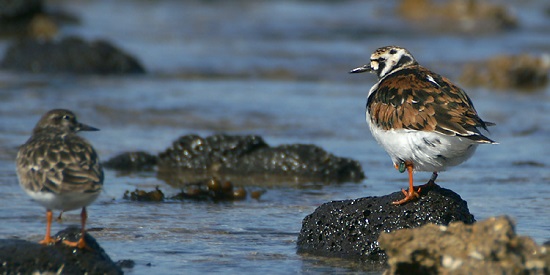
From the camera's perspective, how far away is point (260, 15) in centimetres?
2506

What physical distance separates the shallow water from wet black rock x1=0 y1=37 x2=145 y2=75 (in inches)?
18.8

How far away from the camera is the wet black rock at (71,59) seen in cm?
1508

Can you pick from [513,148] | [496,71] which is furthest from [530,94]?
[513,148]

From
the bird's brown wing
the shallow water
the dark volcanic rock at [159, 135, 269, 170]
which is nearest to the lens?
the bird's brown wing

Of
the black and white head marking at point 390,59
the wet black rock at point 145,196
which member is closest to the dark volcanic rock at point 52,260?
the wet black rock at point 145,196

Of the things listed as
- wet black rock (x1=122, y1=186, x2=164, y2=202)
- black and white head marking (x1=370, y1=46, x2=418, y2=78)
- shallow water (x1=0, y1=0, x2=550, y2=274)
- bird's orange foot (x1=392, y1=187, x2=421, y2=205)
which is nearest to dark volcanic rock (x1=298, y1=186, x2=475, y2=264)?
bird's orange foot (x1=392, y1=187, x2=421, y2=205)

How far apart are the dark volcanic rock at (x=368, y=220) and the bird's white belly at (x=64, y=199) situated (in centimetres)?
154

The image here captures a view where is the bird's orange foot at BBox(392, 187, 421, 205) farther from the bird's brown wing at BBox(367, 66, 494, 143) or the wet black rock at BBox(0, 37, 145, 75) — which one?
the wet black rock at BBox(0, 37, 145, 75)

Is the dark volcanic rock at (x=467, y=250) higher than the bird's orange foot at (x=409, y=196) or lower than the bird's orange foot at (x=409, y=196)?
lower

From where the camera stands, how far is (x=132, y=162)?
8656 mm

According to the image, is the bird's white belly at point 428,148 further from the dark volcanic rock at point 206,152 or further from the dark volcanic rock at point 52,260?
the dark volcanic rock at point 206,152

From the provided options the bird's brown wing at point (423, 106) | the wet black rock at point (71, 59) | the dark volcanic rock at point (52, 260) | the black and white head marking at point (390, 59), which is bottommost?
the dark volcanic rock at point (52, 260)

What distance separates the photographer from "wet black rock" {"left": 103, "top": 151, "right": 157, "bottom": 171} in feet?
28.3

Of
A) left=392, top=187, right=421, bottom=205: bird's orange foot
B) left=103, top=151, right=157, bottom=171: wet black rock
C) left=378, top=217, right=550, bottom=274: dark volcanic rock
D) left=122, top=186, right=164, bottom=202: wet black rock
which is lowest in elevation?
left=378, top=217, right=550, bottom=274: dark volcanic rock
